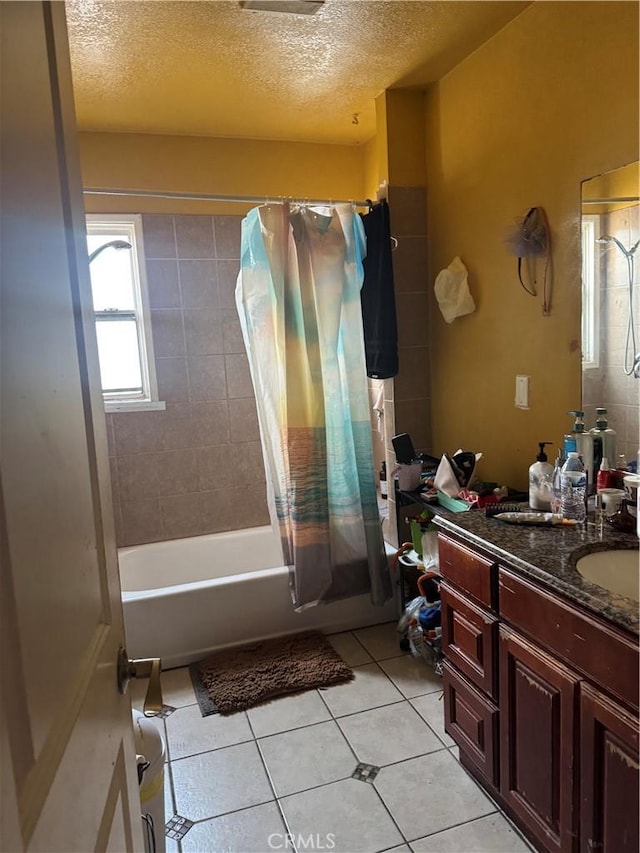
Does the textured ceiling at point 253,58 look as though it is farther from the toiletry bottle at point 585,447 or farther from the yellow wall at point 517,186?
the toiletry bottle at point 585,447

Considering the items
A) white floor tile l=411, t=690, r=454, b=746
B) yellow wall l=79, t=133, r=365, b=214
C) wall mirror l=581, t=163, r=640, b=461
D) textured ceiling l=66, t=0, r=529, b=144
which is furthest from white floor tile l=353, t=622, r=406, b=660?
textured ceiling l=66, t=0, r=529, b=144

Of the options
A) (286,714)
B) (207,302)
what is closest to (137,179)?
(207,302)

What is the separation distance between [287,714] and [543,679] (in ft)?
3.92

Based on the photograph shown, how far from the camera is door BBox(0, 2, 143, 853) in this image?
0.58m

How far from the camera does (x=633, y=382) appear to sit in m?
1.76

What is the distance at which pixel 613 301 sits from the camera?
1.81 m

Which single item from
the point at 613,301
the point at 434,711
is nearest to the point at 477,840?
the point at 434,711

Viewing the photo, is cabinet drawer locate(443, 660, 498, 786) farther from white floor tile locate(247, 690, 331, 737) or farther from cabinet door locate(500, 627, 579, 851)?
white floor tile locate(247, 690, 331, 737)

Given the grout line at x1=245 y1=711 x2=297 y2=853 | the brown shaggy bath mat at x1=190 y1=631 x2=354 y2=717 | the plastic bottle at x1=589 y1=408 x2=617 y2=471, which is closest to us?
the grout line at x1=245 y1=711 x2=297 y2=853

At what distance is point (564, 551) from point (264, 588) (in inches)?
62.2

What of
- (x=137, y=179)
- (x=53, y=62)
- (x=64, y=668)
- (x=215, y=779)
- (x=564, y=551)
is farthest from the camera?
(x=137, y=179)

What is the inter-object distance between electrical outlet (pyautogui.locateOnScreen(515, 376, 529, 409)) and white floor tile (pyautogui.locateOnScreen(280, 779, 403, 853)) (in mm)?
1439

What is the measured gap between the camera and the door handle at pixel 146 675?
0.98 meters

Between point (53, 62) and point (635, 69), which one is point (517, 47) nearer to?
point (635, 69)
